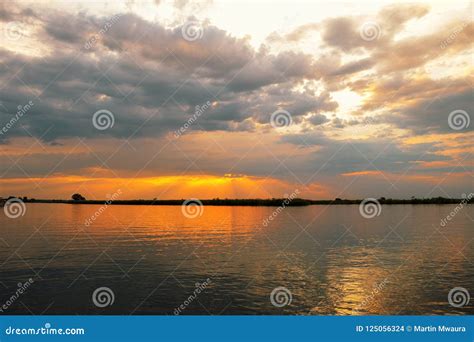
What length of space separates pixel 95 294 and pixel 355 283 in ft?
85.1

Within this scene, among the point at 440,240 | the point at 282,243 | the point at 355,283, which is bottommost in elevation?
the point at 355,283

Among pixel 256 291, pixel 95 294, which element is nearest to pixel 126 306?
pixel 95 294

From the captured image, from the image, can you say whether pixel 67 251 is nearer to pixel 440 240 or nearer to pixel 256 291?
pixel 256 291

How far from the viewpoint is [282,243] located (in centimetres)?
7175

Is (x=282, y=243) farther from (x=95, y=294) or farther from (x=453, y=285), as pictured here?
(x=95, y=294)

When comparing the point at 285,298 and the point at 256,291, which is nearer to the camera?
the point at 285,298

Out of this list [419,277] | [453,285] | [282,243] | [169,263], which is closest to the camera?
[453,285]

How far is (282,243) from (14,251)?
1762 inches
